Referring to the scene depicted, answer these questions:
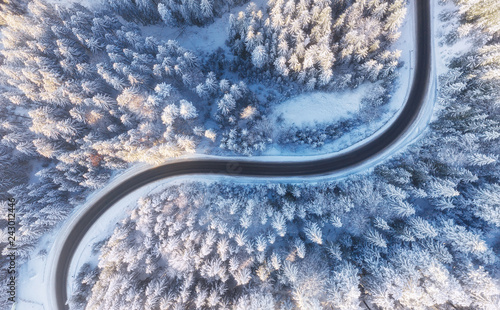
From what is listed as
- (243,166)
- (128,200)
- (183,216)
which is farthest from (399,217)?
(128,200)

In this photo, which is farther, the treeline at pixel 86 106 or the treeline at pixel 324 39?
the treeline at pixel 324 39

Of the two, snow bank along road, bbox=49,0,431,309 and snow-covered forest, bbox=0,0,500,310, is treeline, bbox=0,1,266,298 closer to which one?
snow-covered forest, bbox=0,0,500,310

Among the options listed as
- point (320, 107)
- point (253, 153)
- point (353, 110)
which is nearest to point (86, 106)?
point (253, 153)

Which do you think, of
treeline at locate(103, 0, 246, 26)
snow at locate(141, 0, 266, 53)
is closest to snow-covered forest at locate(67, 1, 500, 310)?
snow at locate(141, 0, 266, 53)

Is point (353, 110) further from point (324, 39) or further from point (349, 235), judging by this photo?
point (349, 235)

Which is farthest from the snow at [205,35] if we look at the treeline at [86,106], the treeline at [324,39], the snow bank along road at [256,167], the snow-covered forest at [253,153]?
the snow bank along road at [256,167]

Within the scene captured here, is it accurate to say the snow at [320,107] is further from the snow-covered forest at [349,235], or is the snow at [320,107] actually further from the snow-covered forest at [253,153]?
the snow-covered forest at [349,235]
